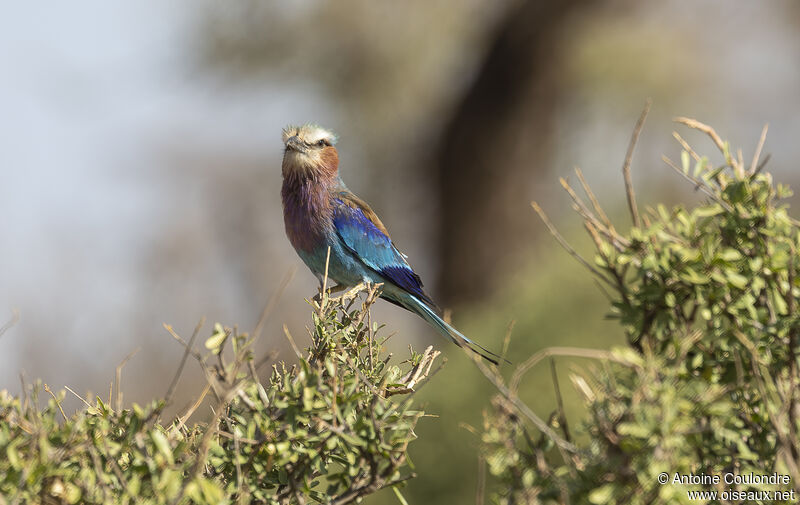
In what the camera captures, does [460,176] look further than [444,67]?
No

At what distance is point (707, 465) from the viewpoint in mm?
2092

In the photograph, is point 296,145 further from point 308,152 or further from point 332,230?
point 332,230

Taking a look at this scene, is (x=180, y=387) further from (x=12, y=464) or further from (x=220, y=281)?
(x=12, y=464)

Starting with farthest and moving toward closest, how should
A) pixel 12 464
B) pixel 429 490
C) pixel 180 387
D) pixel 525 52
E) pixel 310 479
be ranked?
pixel 525 52 → pixel 180 387 → pixel 429 490 → pixel 310 479 → pixel 12 464

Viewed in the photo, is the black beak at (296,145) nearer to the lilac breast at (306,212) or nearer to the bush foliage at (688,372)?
the lilac breast at (306,212)

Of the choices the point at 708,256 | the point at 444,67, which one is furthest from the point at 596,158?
the point at 708,256

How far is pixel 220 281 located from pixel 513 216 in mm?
4955

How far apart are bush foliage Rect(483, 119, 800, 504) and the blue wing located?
2.51 metres

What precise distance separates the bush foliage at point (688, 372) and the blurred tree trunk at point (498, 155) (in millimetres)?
10748

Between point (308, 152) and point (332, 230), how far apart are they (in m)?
0.43

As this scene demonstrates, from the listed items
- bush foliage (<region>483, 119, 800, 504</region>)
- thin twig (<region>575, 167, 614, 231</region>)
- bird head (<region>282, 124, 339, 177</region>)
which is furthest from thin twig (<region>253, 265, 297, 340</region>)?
bird head (<region>282, 124, 339, 177</region>)

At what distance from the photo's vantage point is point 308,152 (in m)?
4.82

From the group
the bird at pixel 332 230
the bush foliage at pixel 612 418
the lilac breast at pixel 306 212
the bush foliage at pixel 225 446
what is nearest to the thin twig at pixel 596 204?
the bush foliage at pixel 612 418

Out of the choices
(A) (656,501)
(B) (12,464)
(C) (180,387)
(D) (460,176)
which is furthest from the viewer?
(D) (460,176)
